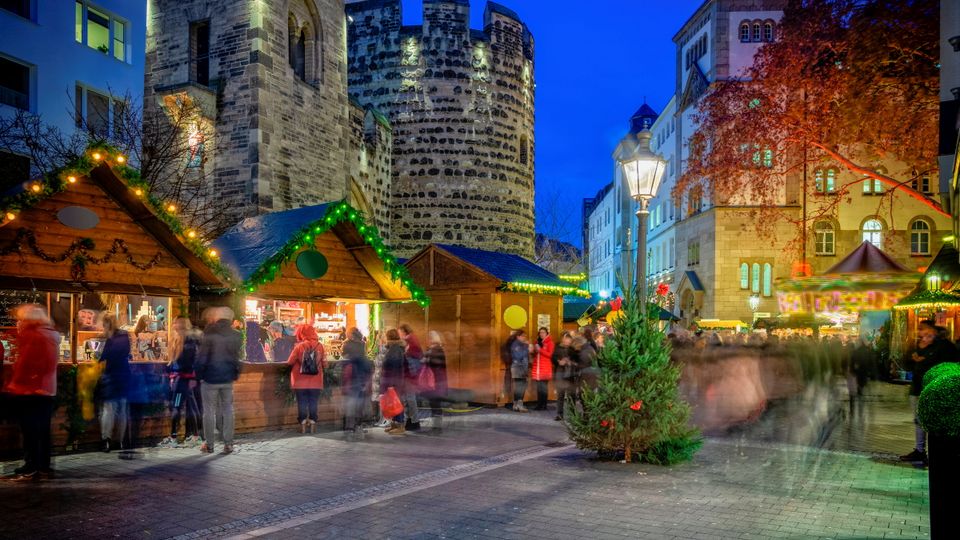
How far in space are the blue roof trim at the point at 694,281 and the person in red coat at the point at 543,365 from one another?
1133 inches

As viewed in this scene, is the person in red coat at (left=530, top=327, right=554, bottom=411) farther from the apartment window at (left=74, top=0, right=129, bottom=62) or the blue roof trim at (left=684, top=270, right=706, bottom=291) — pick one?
the blue roof trim at (left=684, top=270, right=706, bottom=291)

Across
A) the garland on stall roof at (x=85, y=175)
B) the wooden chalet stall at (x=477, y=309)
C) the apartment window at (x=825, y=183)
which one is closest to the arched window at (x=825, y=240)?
the apartment window at (x=825, y=183)

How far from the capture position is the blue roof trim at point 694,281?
1676 inches

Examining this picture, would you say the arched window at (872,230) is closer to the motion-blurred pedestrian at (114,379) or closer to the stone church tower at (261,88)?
the stone church tower at (261,88)

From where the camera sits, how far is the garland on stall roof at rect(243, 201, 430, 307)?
37.5 feet

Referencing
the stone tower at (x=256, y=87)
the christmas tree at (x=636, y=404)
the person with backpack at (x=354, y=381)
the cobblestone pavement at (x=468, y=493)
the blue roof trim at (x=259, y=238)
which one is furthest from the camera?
the stone tower at (x=256, y=87)

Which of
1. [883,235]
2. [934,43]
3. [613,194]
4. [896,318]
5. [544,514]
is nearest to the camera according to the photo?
[544,514]

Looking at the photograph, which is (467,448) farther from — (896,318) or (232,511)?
(896,318)

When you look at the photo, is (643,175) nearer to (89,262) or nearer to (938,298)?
(89,262)

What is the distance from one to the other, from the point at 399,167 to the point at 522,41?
25.9 ft

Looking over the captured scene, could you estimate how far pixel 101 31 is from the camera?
2291 cm

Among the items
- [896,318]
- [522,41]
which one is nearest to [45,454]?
[896,318]

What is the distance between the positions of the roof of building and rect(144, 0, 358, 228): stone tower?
14831mm

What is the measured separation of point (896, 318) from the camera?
23.9 m
